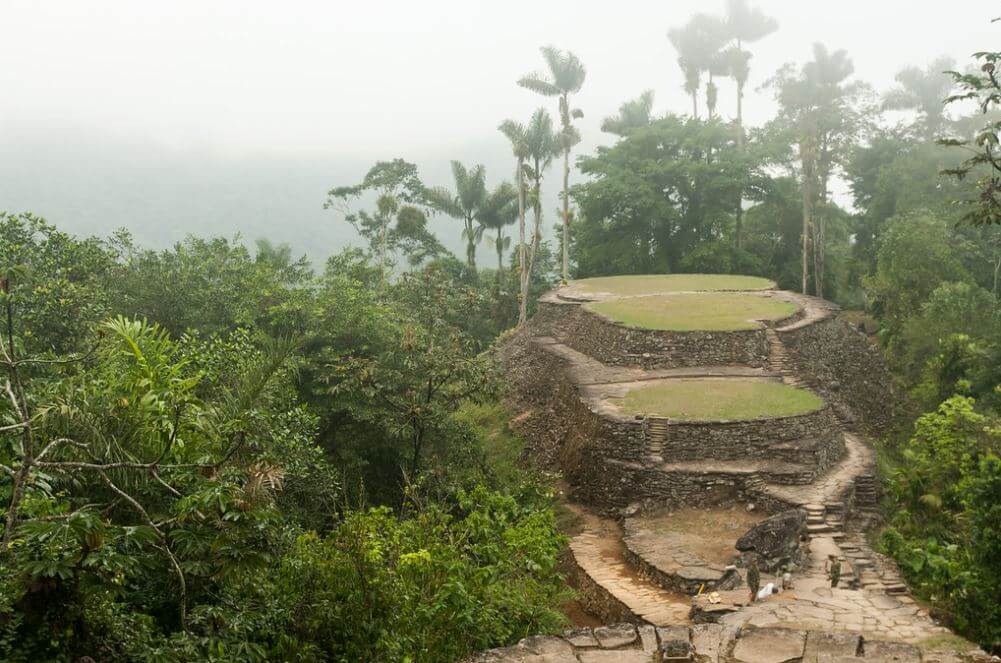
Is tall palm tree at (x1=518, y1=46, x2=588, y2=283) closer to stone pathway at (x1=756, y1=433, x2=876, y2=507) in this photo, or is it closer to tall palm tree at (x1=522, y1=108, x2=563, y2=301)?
tall palm tree at (x1=522, y1=108, x2=563, y2=301)

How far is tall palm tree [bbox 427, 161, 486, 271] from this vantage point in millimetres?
29408

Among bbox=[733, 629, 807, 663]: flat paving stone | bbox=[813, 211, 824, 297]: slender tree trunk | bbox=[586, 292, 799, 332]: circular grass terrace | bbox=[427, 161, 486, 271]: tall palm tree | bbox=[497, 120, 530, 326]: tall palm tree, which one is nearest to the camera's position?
bbox=[733, 629, 807, 663]: flat paving stone

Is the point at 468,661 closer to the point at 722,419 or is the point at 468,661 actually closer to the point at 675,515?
the point at 675,515

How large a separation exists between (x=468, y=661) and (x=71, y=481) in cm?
307

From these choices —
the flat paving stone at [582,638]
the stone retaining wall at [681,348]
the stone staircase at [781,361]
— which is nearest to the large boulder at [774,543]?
the flat paving stone at [582,638]

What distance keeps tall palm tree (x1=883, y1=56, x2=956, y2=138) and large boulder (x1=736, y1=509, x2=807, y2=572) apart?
95.9 ft

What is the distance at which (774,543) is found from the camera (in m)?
10.3

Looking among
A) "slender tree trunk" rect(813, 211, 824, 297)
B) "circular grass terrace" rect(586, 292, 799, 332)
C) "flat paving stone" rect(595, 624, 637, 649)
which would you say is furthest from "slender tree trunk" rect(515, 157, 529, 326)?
"flat paving stone" rect(595, 624, 637, 649)

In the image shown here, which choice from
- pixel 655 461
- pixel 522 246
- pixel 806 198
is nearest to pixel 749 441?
pixel 655 461

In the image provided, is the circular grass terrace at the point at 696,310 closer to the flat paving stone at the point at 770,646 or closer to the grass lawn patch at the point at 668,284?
the grass lawn patch at the point at 668,284

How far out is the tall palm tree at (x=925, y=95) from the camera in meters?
35.2

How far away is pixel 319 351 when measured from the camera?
13.6 meters

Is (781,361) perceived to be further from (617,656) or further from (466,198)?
(466,198)

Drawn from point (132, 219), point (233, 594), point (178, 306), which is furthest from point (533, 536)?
point (132, 219)
